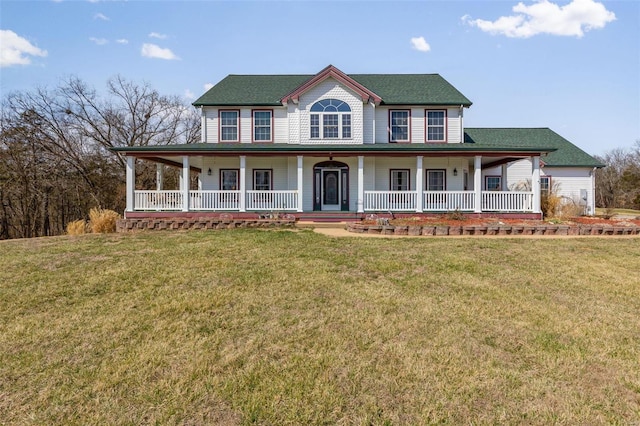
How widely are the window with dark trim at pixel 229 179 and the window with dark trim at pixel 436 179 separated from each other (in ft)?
34.2

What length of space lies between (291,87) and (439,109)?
8.31 metres

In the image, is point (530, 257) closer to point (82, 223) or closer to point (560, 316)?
point (560, 316)

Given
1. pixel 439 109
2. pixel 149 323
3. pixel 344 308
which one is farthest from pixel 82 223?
pixel 439 109

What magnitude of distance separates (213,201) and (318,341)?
1413 centimetres

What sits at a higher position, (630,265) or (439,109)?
(439,109)

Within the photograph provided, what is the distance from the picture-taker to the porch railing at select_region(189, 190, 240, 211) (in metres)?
16.5

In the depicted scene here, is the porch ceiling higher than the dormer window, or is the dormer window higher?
the dormer window

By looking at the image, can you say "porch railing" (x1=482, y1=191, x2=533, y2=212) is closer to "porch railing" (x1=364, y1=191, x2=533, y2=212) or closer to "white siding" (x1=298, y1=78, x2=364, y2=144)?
"porch railing" (x1=364, y1=191, x2=533, y2=212)

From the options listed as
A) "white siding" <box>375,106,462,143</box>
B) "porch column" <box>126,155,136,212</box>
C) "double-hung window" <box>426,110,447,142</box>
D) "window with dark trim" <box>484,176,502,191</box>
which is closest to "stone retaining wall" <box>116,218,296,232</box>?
"porch column" <box>126,155,136,212</box>

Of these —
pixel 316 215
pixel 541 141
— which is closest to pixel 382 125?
pixel 316 215

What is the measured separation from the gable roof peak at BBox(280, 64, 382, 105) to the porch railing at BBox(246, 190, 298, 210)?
16.5 ft

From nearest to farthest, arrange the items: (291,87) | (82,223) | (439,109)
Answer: (82,223) < (439,109) < (291,87)

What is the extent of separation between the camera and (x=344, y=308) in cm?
490

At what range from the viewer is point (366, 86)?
1950cm
